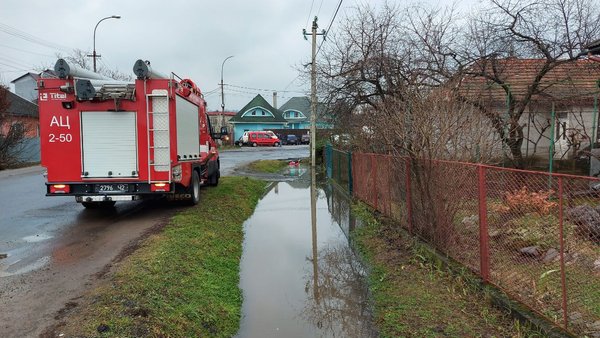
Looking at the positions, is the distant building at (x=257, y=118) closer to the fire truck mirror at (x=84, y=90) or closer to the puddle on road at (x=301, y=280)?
the puddle on road at (x=301, y=280)

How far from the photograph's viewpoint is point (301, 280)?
646cm

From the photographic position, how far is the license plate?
348 inches

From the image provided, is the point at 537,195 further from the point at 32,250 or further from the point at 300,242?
A: the point at 32,250

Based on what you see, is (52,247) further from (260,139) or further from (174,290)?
(260,139)

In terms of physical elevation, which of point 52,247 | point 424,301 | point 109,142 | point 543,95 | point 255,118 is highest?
point 255,118

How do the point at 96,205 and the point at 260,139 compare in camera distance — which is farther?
the point at 260,139

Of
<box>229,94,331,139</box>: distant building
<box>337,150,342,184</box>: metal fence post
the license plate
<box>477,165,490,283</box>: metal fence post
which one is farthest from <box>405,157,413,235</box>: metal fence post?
<box>229,94,331,139</box>: distant building

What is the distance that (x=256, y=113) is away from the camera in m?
68.3

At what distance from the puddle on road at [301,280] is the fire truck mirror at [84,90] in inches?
163

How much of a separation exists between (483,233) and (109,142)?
7.08m

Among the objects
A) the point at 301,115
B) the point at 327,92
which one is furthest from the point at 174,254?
the point at 301,115

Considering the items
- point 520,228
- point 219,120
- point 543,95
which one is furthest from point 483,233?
point 219,120

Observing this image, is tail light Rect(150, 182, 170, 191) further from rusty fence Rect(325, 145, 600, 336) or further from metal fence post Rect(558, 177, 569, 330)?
metal fence post Rect(558, 177, 569, 330)

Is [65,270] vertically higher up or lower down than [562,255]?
lower down
